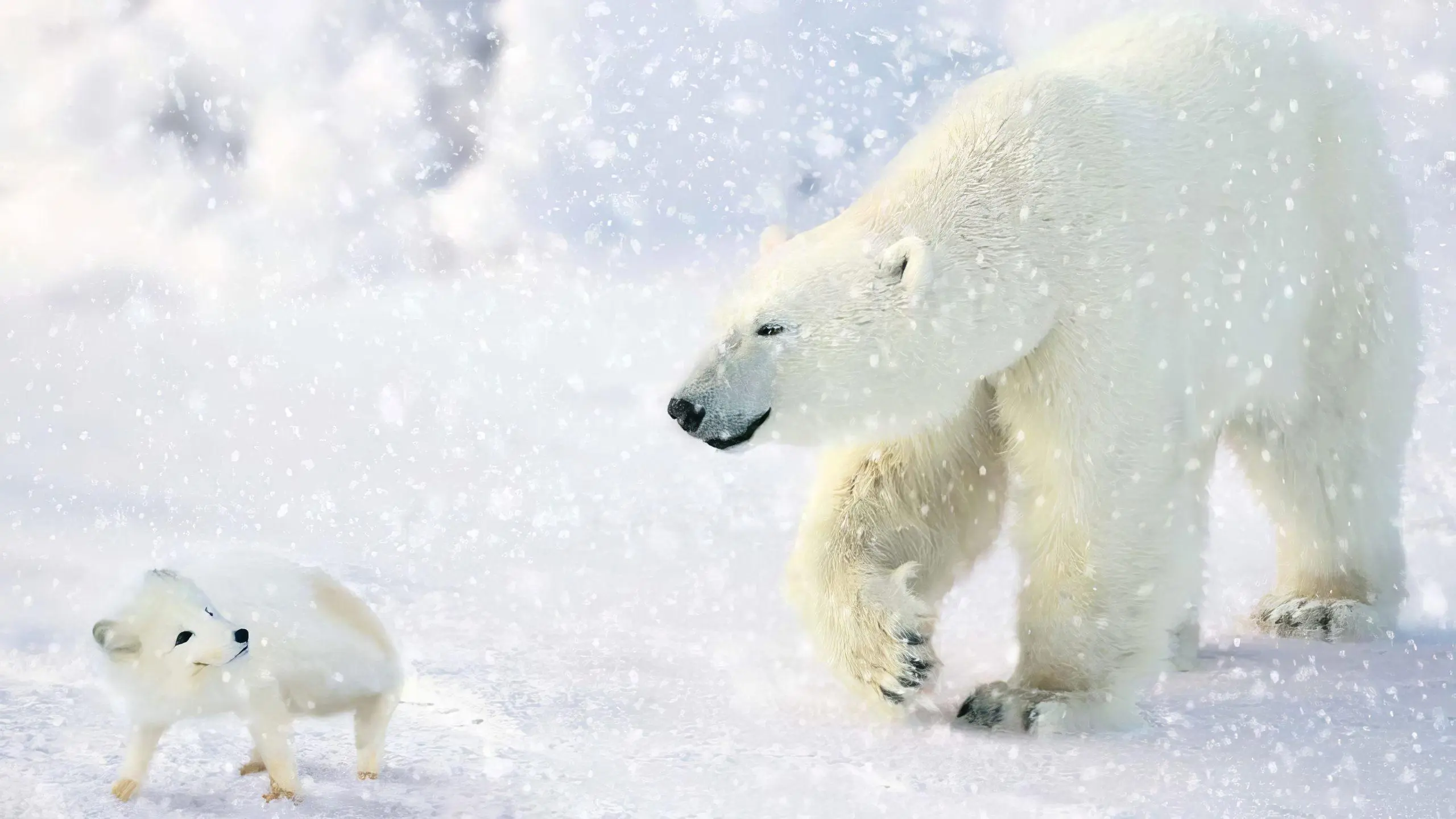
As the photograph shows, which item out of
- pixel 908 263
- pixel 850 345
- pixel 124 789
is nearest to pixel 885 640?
pixel 850 345

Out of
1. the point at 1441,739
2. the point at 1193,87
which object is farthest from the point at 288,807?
the point at 1193,87

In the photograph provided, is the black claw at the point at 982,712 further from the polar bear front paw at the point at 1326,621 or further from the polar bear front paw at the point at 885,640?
the polar bear front paw at the point at 1326,621

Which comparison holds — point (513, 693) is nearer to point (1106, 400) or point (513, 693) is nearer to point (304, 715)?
point (304, 715)

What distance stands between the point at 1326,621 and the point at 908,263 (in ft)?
5.55

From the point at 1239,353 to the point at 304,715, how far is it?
1887mm

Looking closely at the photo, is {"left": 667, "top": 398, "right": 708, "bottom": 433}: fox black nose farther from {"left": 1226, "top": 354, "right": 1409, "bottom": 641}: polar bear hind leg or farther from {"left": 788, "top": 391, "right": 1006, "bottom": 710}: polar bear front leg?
{"left": 1226, "top": 354, "right": 1409, "bottom": 641}: polar bear hind leg

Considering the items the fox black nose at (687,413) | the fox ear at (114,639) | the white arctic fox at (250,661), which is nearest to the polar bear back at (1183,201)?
the fox black nose at (687,413)

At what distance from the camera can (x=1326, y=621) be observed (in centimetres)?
332

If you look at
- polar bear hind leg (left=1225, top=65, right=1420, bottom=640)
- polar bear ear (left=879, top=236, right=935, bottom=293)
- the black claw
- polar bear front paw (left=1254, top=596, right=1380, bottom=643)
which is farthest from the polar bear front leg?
polar bear front paw (left=1254, top=596, right=1380, bottom=643)

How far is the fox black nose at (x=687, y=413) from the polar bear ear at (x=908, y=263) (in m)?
0.39

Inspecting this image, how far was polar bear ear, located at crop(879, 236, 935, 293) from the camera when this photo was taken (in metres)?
2.29

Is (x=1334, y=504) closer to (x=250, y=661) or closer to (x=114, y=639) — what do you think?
(x=250, y=661)

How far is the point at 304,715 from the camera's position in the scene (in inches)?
76.5

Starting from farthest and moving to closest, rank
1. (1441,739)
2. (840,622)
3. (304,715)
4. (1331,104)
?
(1331,104)
(840,622)
(1441,739)
(304,715)
